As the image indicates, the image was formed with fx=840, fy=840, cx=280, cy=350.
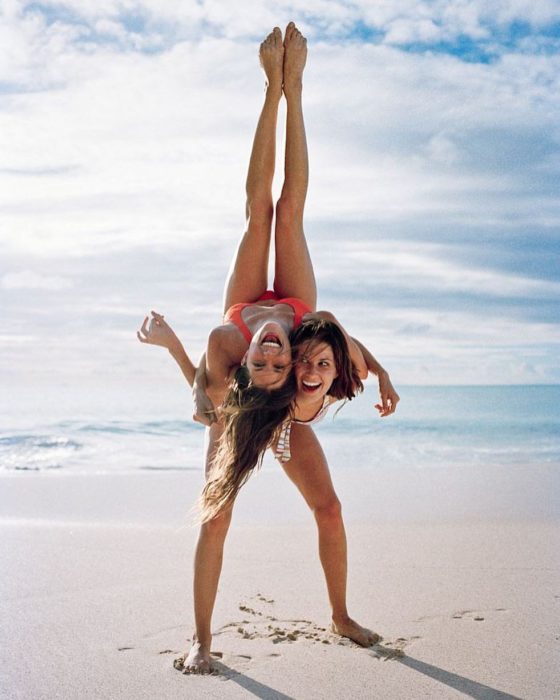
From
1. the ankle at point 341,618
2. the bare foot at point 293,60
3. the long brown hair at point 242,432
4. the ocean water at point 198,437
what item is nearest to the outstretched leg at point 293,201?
the bare foot at point 293,60

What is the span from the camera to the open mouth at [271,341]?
139 inches

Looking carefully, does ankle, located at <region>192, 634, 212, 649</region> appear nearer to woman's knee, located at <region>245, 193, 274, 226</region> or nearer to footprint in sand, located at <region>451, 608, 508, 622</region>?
footprint in sand, located at <region>451, 608, 508, 622</region>

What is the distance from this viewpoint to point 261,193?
4531 millimetres

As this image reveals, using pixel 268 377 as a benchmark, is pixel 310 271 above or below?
above

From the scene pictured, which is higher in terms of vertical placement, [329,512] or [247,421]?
[247,421]

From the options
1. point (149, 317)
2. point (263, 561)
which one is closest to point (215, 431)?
point (149, 317)

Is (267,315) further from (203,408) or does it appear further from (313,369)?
(203,408)

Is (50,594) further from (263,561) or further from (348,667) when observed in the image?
(348,667)

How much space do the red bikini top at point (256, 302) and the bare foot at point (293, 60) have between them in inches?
45.4

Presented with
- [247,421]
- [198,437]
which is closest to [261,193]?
[247,421]

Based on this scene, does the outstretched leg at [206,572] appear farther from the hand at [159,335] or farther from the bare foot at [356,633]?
the hand at [159,335]

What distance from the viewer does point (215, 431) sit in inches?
150

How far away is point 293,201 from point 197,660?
7.69 ft

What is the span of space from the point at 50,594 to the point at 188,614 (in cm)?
81
